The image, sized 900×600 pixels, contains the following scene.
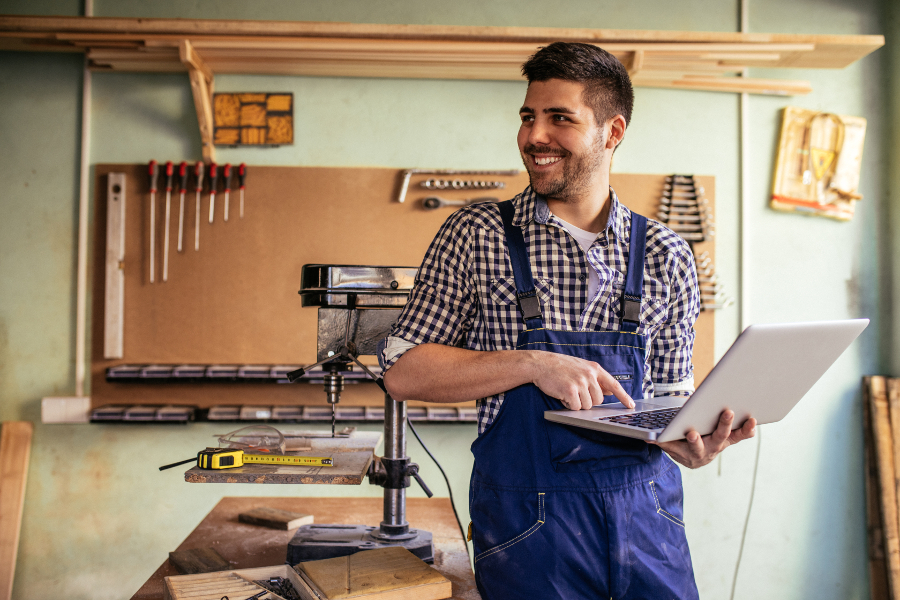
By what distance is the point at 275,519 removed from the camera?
1754 mm

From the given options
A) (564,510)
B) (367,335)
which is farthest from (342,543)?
(564,510)

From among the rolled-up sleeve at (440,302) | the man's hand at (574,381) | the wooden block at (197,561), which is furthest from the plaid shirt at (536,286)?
the wooden block at (197,561)

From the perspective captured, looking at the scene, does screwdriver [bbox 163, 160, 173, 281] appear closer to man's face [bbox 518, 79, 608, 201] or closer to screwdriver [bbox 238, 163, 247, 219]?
screwdriver [bbox 238, 163, 247, 219]

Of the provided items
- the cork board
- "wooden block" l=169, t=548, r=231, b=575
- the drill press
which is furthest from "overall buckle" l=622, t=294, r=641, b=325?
the cork board

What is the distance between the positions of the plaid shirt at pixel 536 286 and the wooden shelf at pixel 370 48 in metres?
1.57

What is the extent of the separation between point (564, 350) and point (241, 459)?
72cm

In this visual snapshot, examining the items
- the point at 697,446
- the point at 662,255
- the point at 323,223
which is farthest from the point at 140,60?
the point at 697,446

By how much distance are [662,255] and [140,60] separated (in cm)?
252

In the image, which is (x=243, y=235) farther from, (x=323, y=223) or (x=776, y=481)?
(x=776, y=481)

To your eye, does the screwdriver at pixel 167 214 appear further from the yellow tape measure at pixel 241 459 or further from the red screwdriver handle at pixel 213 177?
the yellow tape measure at pixel 241 459

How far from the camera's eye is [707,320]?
9.89 feet

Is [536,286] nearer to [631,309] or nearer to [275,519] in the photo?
[631,309]

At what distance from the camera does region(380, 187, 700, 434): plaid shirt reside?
Answer: 1.27 metres

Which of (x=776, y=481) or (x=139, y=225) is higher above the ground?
(x=139, y=225)
